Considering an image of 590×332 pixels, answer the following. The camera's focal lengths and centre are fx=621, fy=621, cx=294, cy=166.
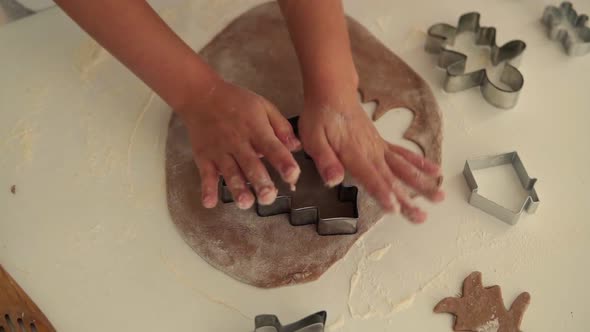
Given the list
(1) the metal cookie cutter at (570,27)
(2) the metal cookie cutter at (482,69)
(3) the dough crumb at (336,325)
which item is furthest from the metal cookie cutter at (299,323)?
(1) the metal cookie cutter at (570,27)

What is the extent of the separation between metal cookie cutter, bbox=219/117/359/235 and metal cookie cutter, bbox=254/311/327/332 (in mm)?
145

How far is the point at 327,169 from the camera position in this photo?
0.90m

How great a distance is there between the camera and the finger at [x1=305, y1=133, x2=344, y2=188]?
2.90 ft

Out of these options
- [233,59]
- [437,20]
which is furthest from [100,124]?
[437,20]

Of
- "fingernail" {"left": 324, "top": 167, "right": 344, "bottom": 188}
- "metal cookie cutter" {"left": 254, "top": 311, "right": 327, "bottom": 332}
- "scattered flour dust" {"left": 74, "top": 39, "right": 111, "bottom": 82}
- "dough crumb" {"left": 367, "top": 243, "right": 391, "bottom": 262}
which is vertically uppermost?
"scattered flour dust" {"left": 74, "top": 39, "right": 111, "bottom": 82}

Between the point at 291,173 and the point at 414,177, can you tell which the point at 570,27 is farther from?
the point at 291,173

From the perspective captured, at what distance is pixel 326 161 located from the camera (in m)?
0.91

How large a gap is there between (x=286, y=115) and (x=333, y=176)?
0.24 metres

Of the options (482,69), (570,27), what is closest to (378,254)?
(482,69)

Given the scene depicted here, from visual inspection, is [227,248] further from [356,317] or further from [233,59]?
[233,59]

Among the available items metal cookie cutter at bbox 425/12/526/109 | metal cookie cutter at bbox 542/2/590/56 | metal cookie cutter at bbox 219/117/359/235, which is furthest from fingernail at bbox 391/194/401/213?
metal cookie cutter at bbox 542/2/590/56

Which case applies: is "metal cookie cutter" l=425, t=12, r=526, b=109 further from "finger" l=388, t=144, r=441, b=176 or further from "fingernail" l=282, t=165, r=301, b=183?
"fingernail" l=282, t=165, r=301, b=183

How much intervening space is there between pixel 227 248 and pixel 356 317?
0.74 feet

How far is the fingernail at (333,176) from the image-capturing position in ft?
2.89
